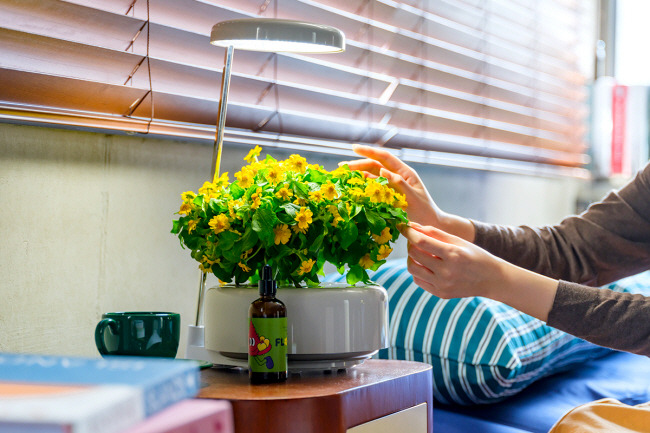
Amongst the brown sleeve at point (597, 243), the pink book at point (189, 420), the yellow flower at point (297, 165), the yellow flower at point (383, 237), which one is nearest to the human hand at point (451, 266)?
the yellow flower at point (383, 237)

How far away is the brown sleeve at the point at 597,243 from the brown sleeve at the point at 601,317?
13.5 inches

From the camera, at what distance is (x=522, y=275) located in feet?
4.19

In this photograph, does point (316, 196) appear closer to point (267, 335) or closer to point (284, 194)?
point (284, 194)

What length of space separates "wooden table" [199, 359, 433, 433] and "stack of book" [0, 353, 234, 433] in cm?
30

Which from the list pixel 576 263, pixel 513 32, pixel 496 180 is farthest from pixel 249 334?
pixel 513 32

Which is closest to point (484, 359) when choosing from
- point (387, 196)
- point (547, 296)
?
point (547, 296)

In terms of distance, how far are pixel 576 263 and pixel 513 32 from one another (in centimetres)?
117

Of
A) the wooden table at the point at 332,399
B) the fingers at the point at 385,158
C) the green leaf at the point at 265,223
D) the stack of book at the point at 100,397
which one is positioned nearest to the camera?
the stack of book at the point at 100,397

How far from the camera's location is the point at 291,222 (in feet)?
3.25

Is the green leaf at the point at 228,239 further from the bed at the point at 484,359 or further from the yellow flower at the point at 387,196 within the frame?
the bed at the point at 484,359

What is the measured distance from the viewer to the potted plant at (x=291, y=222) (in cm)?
100

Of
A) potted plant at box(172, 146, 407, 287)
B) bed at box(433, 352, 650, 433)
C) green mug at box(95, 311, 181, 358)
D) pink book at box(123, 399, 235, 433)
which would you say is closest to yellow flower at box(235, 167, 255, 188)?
potted plant at box(172, 146, 407, 287)

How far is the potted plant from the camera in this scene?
1.00 meters

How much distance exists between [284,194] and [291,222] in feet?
0.13
